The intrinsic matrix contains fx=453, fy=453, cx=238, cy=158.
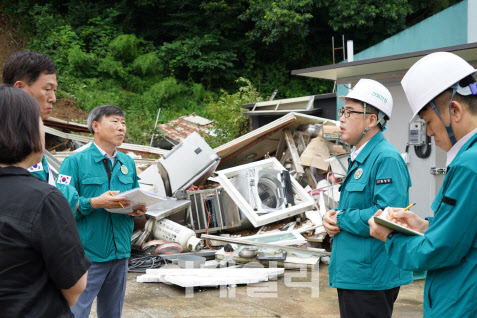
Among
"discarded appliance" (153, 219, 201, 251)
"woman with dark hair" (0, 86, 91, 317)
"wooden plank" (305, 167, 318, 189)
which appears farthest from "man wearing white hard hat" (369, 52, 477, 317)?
"wooden plank" (305, 167, 318, 189)

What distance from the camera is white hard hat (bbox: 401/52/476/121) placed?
5.69 ft

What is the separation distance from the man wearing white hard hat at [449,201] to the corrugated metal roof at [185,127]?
13.9m

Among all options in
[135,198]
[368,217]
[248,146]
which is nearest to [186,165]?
[248,146]

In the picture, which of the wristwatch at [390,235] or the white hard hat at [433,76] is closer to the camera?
the white hard hat at [433,76]

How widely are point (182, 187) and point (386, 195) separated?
6.04 metres

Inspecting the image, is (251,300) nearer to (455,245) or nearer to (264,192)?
(264,192)

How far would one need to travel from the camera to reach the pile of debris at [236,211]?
6648mm

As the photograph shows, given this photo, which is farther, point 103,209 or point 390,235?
point 103,209

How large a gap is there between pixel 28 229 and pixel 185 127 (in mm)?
15233

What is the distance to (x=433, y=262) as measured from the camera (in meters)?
1.67

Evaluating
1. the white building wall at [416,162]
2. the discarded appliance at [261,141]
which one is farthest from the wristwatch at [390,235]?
the discarded appliance at [261,141]

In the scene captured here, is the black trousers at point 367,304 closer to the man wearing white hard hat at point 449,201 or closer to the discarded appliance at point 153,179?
the man wearing white hard hat at point 449,201

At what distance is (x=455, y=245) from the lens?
161 cm

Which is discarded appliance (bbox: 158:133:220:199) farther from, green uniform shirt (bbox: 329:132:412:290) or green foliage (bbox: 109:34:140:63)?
green foliage (bbox: 109:34:140:63)
